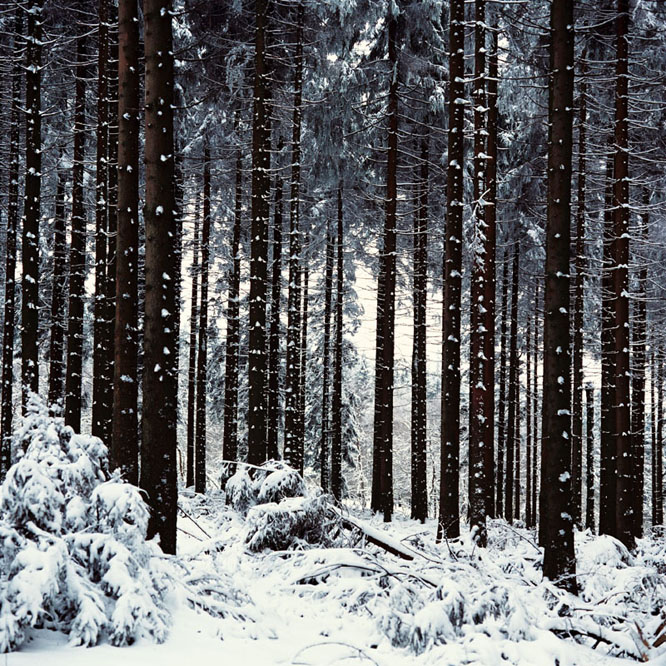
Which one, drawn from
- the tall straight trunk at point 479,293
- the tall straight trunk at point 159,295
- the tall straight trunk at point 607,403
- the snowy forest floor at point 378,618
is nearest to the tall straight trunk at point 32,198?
the tall straight trunk at point 159,295

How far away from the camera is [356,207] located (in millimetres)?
24250

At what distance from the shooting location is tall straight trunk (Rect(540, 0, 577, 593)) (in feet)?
25.5

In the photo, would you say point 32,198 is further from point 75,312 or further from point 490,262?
point 490,262

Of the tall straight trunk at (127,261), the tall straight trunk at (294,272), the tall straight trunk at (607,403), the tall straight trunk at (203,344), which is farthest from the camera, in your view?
the tall straight trunk at (203,344)

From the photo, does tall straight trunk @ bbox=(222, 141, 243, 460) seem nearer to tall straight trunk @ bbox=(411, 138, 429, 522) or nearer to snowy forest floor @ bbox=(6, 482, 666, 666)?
tall straight trunk @ bbox=(411, 138, 429, 522)

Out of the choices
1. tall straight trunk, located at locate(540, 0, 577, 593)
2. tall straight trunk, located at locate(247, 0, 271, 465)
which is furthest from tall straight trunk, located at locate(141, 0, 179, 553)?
tall straight trunk, located at locate(247, 0, 271, 465)

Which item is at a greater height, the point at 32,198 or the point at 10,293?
the point at 32,198

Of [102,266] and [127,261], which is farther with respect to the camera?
[102,266]

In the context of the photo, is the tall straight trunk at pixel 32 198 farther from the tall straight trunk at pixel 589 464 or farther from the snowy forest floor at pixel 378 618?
the tall straight trunk at pixel 589 464

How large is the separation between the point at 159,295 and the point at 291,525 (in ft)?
11.1

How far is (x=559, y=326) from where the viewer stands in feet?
26.1

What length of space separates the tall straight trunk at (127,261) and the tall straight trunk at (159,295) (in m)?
1.26

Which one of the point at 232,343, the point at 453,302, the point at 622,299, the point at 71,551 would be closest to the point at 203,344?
the point at 232,343

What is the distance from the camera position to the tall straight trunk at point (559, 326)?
25.5 ft
